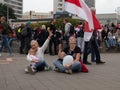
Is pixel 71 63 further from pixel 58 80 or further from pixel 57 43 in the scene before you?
pixel 57 43

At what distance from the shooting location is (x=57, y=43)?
21688 millimetres

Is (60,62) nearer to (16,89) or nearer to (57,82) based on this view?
(57,82)

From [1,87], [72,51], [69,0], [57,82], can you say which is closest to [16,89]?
[1,87]

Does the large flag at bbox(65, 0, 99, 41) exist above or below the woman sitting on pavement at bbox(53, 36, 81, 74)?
above

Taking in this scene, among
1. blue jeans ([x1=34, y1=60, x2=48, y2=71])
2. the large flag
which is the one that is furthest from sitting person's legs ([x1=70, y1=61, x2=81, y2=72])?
the large flag

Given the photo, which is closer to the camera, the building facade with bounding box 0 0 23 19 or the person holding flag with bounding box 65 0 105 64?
the person holding flag with bounding box 65 0 105 64

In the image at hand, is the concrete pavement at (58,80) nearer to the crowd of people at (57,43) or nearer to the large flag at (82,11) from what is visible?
the crowd of people at (57,43)

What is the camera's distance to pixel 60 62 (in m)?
12.0

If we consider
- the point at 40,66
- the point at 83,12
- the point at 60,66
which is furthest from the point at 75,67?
the point at 83,12

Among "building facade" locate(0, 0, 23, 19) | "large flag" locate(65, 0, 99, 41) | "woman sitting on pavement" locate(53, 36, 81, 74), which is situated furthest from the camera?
"building facade" locate(0, 0, 23, 19)

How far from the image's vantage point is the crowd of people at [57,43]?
11995mm

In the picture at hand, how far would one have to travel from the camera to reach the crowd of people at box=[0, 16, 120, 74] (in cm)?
1199

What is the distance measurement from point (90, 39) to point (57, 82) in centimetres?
544

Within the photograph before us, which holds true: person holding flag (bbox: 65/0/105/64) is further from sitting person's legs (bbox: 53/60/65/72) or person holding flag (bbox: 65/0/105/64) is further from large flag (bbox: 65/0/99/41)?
sitting person's legs (bbox: 53/60/65/72)
